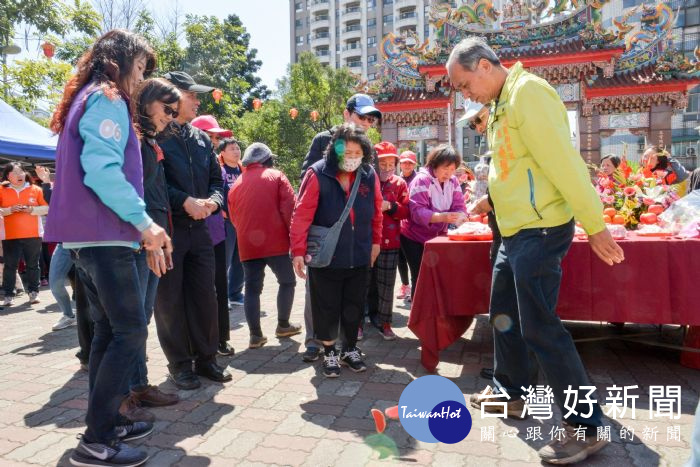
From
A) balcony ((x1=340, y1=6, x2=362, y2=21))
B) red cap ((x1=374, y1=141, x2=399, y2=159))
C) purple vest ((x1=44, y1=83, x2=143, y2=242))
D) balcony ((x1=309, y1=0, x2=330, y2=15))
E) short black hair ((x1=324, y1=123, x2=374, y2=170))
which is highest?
balcony ((x1=309, y1=0, x2=330, y2=15))

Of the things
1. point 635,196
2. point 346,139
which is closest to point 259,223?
point 346,139

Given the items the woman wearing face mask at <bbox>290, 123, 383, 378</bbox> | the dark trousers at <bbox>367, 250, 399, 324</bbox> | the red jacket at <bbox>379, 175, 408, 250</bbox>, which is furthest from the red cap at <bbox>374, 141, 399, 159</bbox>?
the woman wearing face mask at <bbox>290, 123, 383, 378</bbox>

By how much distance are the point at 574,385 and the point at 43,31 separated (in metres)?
15.1

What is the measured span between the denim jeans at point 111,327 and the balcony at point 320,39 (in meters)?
78.1

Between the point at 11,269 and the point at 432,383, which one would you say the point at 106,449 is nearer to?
the point at 432,383

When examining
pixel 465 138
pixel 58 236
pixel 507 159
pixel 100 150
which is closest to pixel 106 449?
pixel 58 236

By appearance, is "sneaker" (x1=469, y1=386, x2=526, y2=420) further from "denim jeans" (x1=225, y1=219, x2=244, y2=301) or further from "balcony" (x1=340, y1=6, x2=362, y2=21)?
"balcony" (x1=340, y1=6, x2=362, y2=21)

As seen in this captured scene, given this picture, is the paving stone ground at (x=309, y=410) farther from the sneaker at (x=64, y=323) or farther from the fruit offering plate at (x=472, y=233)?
the fruit offering plate at (x=472, y=233)

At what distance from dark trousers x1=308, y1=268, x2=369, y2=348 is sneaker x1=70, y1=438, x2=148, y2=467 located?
159cm

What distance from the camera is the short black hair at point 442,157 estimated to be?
4.55m

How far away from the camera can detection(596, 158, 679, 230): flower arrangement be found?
4203mm

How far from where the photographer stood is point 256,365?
158 inches

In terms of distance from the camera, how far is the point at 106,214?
226cm

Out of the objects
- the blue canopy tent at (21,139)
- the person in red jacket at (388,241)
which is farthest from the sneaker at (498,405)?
the blue canopy tent at (21,139)
